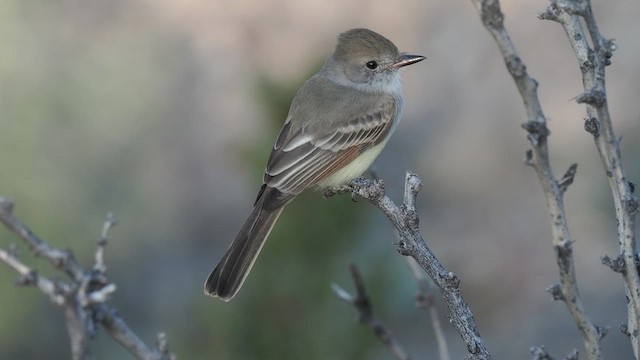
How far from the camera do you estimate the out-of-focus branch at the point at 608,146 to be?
1983 mm

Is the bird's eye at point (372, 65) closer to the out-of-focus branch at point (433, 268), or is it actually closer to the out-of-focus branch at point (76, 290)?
the out-of-focus branch at point (433, 268)

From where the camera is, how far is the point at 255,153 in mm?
4129

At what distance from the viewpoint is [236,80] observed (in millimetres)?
8305

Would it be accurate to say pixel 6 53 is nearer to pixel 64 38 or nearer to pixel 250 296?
pixel 64 38

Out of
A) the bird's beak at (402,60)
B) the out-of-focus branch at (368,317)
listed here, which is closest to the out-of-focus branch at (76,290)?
the out-of-focus branch at (368,317)

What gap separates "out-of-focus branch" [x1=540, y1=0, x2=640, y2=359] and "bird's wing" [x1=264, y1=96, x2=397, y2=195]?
1852 mm

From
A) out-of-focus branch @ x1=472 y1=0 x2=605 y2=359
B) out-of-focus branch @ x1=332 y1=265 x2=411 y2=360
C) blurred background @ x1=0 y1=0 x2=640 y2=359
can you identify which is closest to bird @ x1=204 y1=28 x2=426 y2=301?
blurred background @ x1=0 y1=0 x2=640 y2=359

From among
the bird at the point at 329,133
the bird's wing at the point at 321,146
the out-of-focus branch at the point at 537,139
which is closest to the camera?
the out-of-focus branch at the point at 537,139

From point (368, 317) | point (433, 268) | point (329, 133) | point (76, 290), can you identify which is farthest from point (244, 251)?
point (76, 290)

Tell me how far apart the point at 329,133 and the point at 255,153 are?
340mm

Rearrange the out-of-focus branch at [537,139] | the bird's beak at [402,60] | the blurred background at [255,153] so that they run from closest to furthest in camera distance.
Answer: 1. the out-of-focus branch at [537,139]
2. the bird's beak at [402,60]
3. the blurred background at [255,153]

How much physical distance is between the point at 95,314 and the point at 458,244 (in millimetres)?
5656

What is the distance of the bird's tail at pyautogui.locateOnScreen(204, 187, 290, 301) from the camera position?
3.41 metres

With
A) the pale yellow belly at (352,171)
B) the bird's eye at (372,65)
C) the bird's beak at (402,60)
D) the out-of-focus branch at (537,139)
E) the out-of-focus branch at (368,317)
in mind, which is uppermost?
the bird's beak at (402,60)
